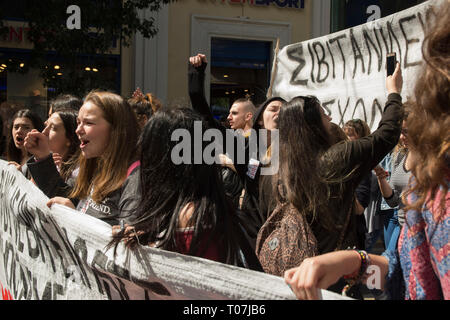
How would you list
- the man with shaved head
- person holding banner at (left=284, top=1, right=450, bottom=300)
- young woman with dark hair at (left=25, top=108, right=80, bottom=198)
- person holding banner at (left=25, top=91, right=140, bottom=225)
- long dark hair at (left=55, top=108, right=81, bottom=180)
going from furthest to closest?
the man with shaved head → long dark hair at (left=55, top=108, right=81, bottom=180) → young woman with dark hair at (left=25, top=108, right=80, bottom=198) → person holding banner at (left=25, top=91, right=140, bottom=225) → person holding banner at (left=284, top=1, right=450, bottom=300)

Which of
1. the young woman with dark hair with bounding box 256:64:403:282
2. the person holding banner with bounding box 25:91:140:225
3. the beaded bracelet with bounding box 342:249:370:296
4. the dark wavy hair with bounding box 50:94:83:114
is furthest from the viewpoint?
the dark wavy hair with bounding box 50:94:83:114

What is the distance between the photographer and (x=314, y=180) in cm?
214

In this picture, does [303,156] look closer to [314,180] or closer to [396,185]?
[314,180]

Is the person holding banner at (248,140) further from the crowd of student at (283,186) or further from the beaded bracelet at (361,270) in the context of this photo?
the beaded bracelet at (361,270)

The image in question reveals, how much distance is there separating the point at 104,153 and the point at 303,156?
1.03 meters

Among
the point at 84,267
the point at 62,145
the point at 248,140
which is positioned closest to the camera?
the point at 84,267

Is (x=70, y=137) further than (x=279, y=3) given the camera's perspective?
No

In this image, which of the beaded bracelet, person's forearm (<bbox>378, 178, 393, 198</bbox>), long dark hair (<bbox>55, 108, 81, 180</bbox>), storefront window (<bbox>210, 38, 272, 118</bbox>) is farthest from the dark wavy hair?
storefront window (<bbox>210, 38, 272, 118</bbox>)

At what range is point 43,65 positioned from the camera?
765 cm

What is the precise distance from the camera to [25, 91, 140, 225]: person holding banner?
243cm

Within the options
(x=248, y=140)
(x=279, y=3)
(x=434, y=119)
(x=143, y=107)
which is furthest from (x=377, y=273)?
(x=279, y=3)

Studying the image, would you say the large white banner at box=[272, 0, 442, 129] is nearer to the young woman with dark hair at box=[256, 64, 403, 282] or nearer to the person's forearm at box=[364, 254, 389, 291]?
the young woman with dark hair at box=[256, 64, 403, 282]

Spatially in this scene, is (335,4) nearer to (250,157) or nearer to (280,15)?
(280,15)

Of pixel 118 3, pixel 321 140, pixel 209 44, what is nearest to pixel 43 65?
pixel 118 3
